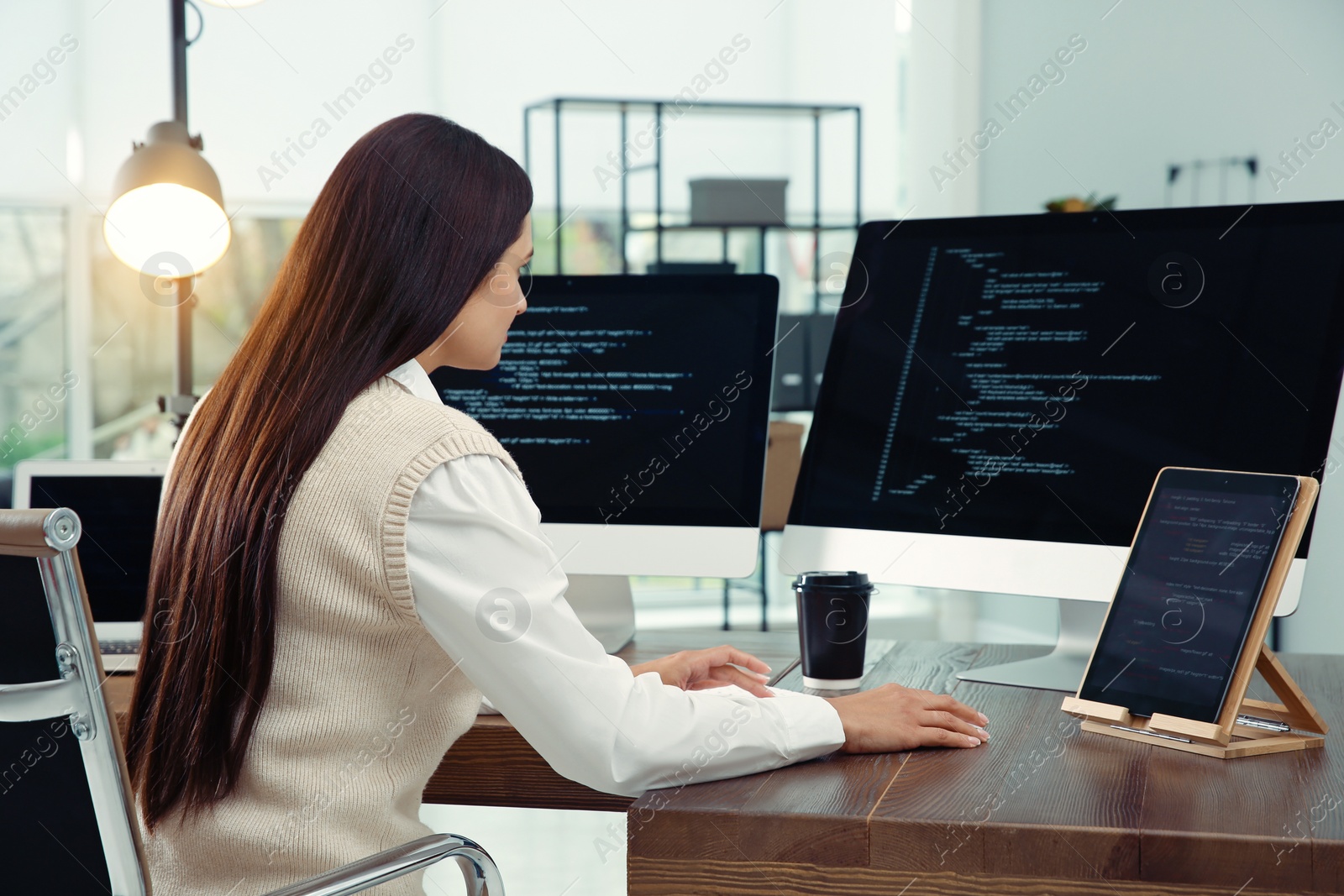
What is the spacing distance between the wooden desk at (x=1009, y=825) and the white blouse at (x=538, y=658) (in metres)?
0.03

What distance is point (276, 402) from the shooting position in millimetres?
1021

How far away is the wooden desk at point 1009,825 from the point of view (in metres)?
0.81

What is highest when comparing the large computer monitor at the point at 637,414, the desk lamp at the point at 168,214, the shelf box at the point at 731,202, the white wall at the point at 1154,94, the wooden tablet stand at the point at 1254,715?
the white wall at the point at 1154,94

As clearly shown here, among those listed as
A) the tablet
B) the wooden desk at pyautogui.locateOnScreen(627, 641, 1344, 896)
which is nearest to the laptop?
the wooden desk at pyautogui.locateOnScreen(627, 641, 1344, 896)

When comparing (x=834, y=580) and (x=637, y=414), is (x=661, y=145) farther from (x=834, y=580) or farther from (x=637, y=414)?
(x=834, y=580)

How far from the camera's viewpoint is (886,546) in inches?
55.2

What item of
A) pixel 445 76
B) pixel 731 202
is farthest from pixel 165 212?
pixel 445 76

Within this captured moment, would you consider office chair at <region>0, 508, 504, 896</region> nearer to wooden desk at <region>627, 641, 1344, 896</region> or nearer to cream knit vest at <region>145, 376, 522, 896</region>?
cream knit vest at <region>145, 376, 522, 896</region>

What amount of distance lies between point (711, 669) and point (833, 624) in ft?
0.45

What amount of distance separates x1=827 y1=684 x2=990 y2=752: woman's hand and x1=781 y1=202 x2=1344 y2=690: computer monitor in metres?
0.24

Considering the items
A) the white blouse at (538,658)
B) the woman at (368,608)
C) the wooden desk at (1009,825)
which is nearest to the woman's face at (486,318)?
the woman at (368,608)

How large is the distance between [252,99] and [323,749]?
14.9ft

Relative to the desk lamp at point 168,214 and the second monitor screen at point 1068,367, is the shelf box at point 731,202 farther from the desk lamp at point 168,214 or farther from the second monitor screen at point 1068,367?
the second monitor screen at point 1068,367

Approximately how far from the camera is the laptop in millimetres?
1660
